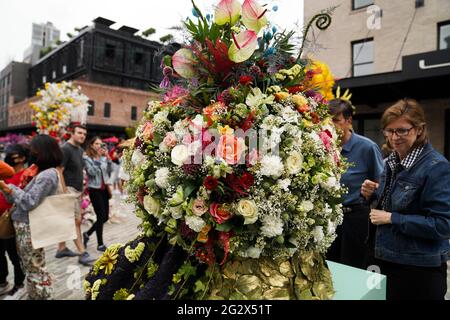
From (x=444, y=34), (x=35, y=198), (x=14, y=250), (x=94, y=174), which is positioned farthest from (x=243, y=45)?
(x=444, y=34)

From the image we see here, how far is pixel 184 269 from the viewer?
4.29 feet

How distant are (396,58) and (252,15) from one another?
11.2 metres

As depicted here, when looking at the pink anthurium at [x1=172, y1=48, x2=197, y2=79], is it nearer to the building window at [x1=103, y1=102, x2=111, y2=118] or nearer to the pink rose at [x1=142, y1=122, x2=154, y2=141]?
the pink rose at [x1=142, y1=122, x2=154, y2=141]

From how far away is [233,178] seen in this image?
49.5 inches

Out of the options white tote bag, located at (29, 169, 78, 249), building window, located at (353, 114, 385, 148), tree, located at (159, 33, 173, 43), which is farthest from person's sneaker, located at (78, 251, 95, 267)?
building window, located at (353, 114, 385, 148)

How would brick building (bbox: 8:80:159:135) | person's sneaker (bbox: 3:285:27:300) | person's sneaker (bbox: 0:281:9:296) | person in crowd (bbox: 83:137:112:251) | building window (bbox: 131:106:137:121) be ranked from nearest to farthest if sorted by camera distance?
person's sneaker (bbox: 3:285:27:300) < person's sneaker (bbox: 0:281:9:296) < person in crowd (bbox: 83:137:112:251) < brick building (bbox: 8:80:159:135) < building window (bbox: 131:106:137:121)

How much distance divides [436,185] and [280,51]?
1.15 meters

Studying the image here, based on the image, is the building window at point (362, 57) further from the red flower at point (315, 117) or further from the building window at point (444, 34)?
the red flower at point (315, 117)

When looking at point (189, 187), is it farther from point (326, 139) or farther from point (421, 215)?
point (421, 215)

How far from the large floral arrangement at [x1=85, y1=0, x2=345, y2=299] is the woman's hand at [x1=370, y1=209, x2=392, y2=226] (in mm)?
643

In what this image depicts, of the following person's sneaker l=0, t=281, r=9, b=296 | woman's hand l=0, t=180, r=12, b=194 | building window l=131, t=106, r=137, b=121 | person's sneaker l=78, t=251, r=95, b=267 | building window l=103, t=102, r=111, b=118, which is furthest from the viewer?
building window l=131, t=106, r=137, b=121

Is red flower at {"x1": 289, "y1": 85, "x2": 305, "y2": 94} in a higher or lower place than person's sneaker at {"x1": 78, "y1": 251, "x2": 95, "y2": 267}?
higher

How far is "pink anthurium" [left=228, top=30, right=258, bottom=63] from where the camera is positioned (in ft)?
4.07
